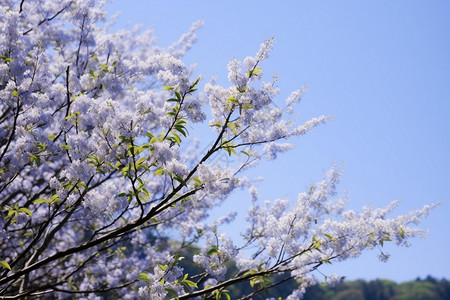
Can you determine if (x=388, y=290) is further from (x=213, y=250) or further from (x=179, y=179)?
(x=179, y=179)

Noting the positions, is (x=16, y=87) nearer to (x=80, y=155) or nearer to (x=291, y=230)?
(x=80, y=155)

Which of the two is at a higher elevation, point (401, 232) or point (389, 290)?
point (389, 290)

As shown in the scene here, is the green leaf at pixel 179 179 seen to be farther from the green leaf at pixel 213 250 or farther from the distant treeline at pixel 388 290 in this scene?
the distant treeline at pixel 388 290

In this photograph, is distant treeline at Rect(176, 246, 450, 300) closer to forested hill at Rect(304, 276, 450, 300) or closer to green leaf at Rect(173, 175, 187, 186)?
forested hill at Rect(304, 276, 450, 300)

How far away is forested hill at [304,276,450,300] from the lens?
7050 cm

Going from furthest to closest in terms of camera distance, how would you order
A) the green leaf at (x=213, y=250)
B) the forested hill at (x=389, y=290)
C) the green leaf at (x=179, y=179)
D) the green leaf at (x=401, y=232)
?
the forested hill at (x=389, y=290) → the green leaf at (x=213, y=250) → the green leaf at (x=401, y=232) → the green leaf at (x=179, y=179)

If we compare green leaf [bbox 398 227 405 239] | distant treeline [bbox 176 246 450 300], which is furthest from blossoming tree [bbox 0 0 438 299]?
distant treeline [bbox 176 246 450 300]

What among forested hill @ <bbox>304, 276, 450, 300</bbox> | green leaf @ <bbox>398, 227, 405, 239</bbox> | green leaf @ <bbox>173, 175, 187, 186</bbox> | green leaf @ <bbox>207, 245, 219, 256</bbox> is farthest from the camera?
forested hill @ <bbox>304, 276, 450, 300</bbox>

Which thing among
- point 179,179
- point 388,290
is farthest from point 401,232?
point 388,290

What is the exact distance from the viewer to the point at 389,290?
7394cm

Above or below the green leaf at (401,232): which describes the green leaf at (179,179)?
above

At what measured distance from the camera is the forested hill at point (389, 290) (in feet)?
231

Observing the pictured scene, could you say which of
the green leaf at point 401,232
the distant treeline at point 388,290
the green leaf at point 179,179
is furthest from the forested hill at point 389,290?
the green leaf at point 179,179

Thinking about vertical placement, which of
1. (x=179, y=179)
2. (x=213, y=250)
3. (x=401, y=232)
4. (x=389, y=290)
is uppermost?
(x=389, y=290)
